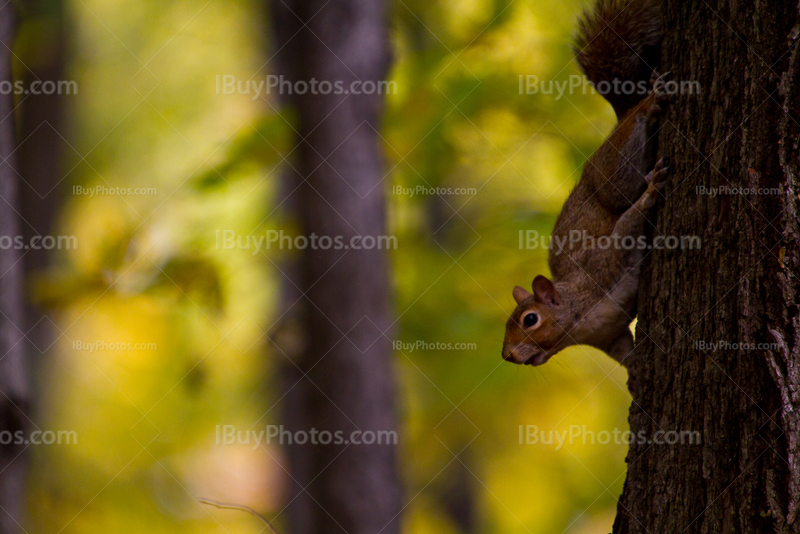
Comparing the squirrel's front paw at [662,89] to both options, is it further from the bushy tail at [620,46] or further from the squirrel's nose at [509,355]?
the squirrel's nose at [509,355]

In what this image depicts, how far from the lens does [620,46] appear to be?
2.01 meters

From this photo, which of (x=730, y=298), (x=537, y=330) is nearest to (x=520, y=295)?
(x=537, y=330)

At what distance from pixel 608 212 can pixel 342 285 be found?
1343 millimetres

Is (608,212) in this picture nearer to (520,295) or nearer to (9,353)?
(520,295)

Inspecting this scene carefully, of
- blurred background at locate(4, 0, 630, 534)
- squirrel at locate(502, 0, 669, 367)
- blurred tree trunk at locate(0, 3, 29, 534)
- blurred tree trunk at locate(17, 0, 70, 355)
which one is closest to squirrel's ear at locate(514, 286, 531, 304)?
squirrel at locate(502, 0, 669, 367)

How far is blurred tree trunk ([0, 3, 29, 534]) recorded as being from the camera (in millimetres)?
2334

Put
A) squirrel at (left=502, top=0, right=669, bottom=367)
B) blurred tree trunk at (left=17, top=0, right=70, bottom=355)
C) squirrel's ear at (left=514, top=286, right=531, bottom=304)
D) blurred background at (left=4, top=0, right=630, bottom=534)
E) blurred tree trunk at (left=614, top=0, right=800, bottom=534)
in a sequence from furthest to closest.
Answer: blurred tree trunk at (left=17, top=0, right=70, bottom=355) < blurred background at (left=4, top=0, right=630, bottom=534) < squirrel's ear at (left=514, top=286, right=531, bottom=304) < squirrel at (left=502, top=0, right=669, bottom=367) < blurred tree trunk at (left=614, top=0, right=800, bottom=534)

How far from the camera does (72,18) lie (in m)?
5.47

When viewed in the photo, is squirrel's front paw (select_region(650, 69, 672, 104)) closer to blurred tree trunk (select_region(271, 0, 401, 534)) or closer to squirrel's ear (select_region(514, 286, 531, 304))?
squirrel's ear (select_region(514, 286, 531, 304))

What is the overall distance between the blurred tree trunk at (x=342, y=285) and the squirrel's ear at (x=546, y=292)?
0.92 m

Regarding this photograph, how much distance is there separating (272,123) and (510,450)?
4.50m

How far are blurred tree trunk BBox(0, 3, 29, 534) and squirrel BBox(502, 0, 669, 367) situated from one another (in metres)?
2.05

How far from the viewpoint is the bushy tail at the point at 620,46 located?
1939 millimetres

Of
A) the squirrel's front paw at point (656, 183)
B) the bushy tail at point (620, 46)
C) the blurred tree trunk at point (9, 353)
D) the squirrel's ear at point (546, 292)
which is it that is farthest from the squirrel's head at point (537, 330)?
the blurred tree trunk at point (9, 353)
